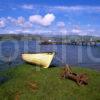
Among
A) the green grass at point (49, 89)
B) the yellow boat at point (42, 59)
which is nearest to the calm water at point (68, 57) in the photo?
the yellow boat at point (42, 59)

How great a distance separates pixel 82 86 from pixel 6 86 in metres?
5.33

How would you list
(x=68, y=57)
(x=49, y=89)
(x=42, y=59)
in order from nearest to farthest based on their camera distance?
(x=49, y=89) → (x=42, y=59) → (x=68, y=57)

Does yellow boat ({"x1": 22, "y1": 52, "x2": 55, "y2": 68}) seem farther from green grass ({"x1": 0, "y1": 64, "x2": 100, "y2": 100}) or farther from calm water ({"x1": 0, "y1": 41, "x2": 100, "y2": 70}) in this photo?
calm water ({"x1": 0, "y1": 41, "x2": 100, "y2": 70})

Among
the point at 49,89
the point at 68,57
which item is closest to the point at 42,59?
the point at 49,89

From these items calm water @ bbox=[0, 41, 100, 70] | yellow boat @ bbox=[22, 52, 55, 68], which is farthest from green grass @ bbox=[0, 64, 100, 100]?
calm water @ bbox=[0, 41, 100, 70]

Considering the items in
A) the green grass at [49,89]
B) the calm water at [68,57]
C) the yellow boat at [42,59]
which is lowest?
the calm water at [68,57]

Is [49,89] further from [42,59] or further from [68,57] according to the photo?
[68,57]

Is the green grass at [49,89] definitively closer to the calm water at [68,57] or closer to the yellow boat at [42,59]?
the yellow boat at [42,59]

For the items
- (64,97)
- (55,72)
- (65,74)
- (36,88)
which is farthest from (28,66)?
(64,97)

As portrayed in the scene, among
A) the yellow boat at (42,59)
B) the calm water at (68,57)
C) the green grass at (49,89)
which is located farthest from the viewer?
the calm water at (68,57)

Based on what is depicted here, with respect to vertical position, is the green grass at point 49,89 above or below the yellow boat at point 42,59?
below

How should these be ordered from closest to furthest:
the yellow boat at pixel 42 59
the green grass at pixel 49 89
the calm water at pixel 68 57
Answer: the green grass at pixel 49 89
the yellow boat at pixel 42 59
the calm water at pixel 68 57

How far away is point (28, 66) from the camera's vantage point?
26109 millimetres

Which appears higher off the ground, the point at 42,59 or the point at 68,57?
the point at 42,59
